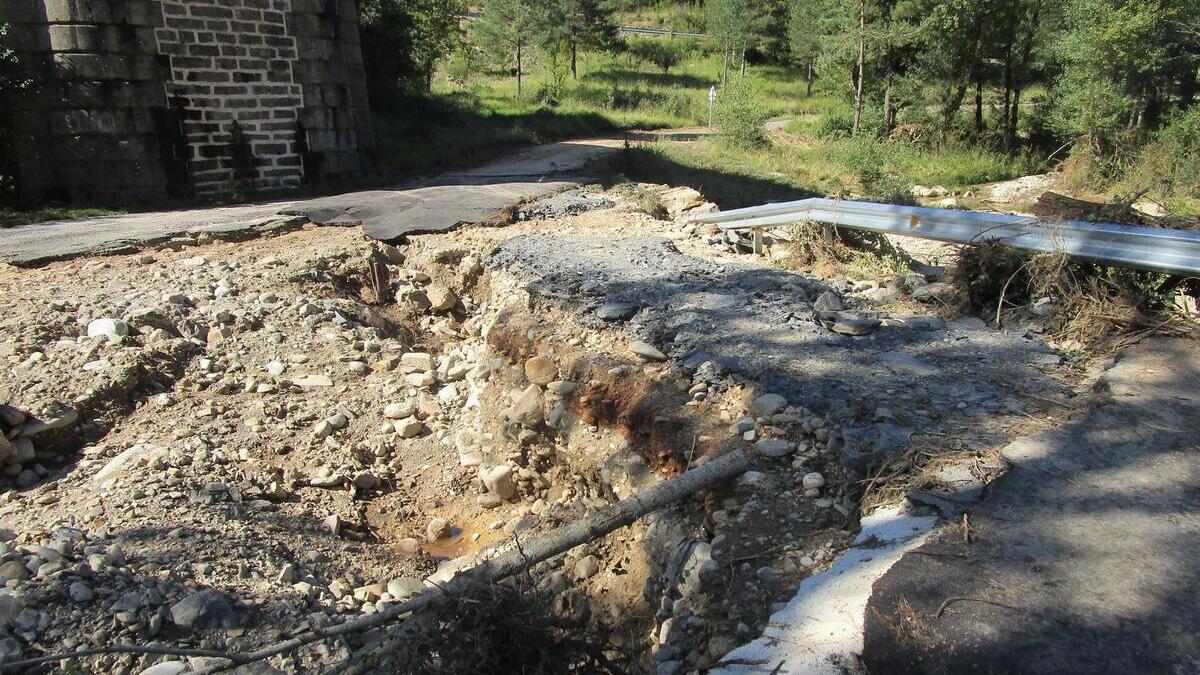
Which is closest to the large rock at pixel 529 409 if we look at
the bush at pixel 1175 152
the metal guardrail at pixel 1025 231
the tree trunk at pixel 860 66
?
the metal guardrail at pixel 1025 231

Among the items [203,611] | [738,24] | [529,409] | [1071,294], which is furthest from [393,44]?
[738,24]

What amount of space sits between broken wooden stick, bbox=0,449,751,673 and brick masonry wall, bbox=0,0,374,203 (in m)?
9.57

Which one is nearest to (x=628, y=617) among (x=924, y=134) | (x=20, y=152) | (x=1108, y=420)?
(x=1108, y=420)

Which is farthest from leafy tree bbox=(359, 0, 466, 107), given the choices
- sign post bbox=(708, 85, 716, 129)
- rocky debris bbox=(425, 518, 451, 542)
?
rocky debris bbox=(425, 518, 451, 542)

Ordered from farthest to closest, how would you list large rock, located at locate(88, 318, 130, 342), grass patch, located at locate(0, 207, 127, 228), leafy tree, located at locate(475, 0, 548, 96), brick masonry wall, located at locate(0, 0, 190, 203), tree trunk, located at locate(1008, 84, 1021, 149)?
leafy tree, located at locate(475, 0, 548, 96) → tree trunk, located at locate(1008, 84, 1021, 149) → brick masonry wall, located at locate(0, 0, 190, 203) → grass patch, located at locate(0, 207, 127, 228) → large rock, located at locate(88, 318, 130, 342)

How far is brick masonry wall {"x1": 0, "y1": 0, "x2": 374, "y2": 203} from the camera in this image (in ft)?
33.0

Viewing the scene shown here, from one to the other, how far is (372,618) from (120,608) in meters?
1.31

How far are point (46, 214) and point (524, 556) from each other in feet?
31.0

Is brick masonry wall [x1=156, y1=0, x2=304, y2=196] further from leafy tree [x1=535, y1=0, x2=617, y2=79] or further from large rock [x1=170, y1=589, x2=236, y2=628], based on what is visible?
leafy tree [x1=535, y1=0, x2=617, y2=79]

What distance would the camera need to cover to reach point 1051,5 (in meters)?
23.0

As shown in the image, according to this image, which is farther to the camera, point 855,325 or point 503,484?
point 503,484

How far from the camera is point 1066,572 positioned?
247 centimetres

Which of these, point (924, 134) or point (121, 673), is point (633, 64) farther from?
point (121, 673)

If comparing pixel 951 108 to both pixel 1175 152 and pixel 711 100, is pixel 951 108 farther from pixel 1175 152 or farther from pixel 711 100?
pixel 1175 152
